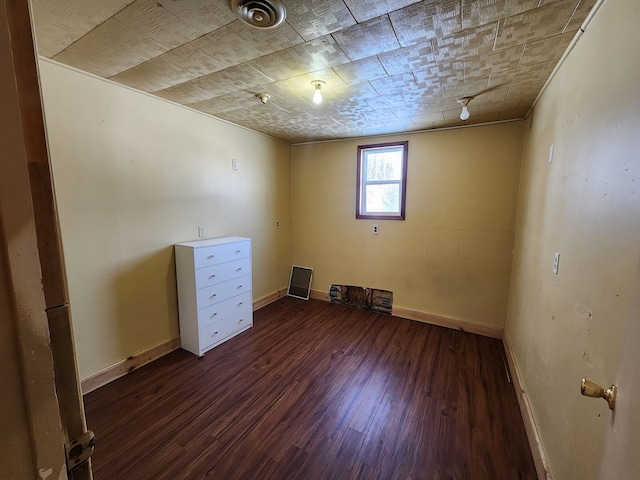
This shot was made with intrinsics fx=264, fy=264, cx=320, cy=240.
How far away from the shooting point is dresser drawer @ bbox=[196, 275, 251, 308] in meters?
2.55

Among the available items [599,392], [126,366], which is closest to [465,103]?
[599,392]

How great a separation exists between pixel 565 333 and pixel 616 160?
84 centimetres

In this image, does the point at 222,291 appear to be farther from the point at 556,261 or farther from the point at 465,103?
the point at 465,103

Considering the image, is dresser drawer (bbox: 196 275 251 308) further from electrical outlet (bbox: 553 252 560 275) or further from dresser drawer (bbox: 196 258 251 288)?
electrical outlet (bbox: 553 252 560 275)

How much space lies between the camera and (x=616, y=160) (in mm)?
991

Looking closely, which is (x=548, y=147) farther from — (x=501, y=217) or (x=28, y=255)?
(x=28, y=255)

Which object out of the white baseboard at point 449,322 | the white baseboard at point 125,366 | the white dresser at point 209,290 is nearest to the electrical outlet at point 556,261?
the white baseboard at point 449,322

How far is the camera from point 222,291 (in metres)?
2.75

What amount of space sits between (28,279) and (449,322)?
3.57m

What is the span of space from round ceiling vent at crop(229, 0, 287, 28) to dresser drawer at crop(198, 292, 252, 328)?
2.30 metres

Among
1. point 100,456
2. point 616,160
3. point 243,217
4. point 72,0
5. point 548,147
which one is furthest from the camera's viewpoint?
point 243,217

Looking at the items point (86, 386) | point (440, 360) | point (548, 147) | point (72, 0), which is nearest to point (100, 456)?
point (86, 386)

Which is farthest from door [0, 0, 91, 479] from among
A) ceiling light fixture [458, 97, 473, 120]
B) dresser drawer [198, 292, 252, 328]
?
ceiling light fixture [458, 97, 473, 120]

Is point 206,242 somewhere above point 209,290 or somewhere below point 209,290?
above
